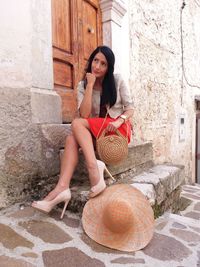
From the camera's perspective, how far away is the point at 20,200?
1.98 m

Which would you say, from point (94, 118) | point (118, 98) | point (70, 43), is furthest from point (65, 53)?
point (94, 118)

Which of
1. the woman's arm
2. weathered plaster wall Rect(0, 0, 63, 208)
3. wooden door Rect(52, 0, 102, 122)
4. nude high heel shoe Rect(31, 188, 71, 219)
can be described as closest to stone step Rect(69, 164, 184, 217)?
nude high heel shoe Rect(31, 188, 71, 219)

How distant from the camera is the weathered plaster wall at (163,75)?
387 cm

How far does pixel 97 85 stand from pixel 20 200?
1145 mm

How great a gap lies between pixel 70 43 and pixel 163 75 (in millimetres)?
2277

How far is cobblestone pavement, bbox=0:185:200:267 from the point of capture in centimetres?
135

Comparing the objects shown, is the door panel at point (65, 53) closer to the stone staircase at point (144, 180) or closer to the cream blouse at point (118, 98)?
the cream blouse at point (118, 98)

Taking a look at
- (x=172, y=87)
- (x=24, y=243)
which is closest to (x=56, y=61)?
(x=24, y=243)

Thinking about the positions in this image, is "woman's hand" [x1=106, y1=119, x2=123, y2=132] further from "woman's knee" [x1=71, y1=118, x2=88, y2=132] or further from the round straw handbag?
"woman's knee" [x1=71, y1=118, x2=88, y2=132]

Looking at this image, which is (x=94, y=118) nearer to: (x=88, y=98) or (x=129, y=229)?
(x=88, y=98)

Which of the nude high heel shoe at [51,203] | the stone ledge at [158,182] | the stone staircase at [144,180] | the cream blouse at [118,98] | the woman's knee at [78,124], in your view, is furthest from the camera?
the cream blouse at [118,98]

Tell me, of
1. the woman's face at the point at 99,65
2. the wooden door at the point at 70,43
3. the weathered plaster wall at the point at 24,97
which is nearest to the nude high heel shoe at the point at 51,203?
the weathered plaster wall at the point at 24,97

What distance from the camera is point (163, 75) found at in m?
4.62

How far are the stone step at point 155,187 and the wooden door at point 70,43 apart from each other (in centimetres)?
97
